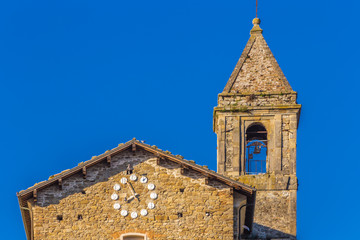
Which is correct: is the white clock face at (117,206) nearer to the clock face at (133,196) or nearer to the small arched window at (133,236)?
the clock face at (133,196)

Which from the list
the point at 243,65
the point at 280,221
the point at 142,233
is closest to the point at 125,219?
the point at 142,233

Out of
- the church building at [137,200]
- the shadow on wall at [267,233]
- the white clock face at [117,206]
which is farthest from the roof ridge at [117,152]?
the shadow on wall at [267,233]

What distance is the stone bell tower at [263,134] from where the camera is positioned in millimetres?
44812

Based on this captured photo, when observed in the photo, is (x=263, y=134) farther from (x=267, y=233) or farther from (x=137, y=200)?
(x=137, y=200)

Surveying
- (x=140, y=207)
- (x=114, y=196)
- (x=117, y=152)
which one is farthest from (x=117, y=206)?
(x=117, y=152)

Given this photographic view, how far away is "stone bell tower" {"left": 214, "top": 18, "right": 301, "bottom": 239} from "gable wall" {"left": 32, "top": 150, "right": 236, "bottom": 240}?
10669 mm

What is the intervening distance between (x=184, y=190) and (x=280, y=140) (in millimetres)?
12625

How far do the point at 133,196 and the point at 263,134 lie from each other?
13.9 metres

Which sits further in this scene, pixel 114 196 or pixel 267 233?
pixel 267 233

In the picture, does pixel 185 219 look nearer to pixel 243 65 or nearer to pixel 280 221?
pixel 280 221

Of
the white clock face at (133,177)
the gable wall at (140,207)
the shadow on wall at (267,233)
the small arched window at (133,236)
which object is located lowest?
the small arched window at (133,236)

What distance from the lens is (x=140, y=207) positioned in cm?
3378

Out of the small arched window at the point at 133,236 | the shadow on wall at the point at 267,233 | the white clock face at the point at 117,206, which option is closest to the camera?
the small arched window at the point at 133,236

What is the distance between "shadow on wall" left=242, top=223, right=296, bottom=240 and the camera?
144 ft
